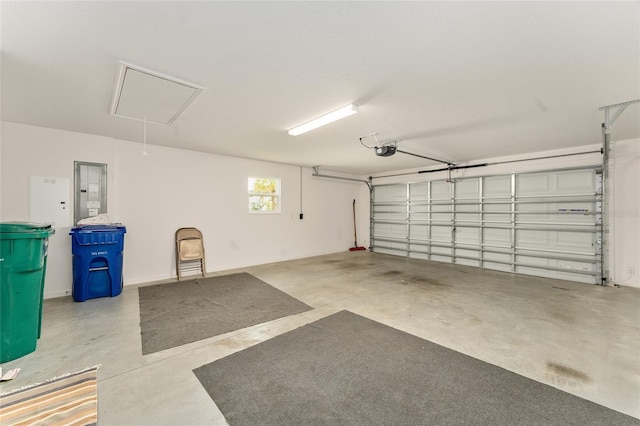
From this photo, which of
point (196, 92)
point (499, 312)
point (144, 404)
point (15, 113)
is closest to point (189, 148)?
point (15, 113)

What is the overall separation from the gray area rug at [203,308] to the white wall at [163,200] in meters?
0.98

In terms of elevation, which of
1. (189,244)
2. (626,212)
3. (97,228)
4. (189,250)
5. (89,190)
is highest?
(89,190)

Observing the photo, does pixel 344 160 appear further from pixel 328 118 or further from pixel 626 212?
pixel 626 212

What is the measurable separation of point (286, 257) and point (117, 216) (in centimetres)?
371

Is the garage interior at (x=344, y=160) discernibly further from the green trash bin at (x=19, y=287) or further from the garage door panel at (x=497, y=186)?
the green trash bin at (x=19, y=287)

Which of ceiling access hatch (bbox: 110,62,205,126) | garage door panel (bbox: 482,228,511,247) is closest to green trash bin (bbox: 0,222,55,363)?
ceiling access hatch (bbox: 110,62,205,126)

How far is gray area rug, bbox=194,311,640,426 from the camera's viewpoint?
1.62 metres

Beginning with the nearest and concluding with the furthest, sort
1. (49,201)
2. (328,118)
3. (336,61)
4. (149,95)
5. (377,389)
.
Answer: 1. (377,389)
2. (336,61)
3. (149,95)
4. (328,118)
5. (49,201)

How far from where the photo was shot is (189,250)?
502cm

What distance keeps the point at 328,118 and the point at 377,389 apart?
9.35 feet

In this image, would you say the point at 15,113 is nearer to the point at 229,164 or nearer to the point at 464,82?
the point at 229,164

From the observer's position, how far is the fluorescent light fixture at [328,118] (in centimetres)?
296

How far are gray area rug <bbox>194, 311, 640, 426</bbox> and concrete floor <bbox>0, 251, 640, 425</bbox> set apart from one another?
0.15 meters

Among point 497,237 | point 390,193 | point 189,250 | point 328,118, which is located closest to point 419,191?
point 390,193
